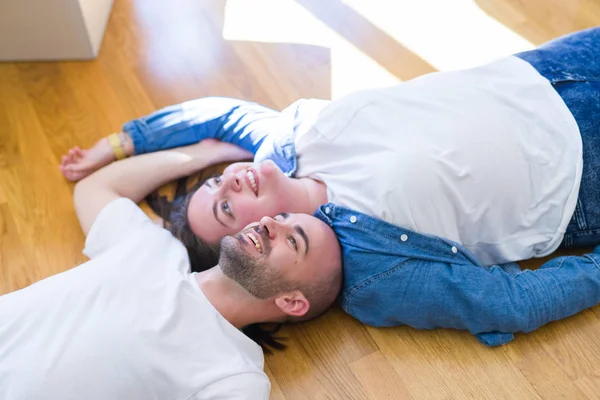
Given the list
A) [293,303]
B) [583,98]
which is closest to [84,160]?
[293,303]

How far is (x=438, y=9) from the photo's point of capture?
6.67 ft

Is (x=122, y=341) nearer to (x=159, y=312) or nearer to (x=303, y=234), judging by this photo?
(x=159, y=312)

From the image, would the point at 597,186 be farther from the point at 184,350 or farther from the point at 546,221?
the point at 184,350

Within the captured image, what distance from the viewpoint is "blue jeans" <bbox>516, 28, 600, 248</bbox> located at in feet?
4.49

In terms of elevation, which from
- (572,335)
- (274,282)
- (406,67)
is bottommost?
→ (572,335)

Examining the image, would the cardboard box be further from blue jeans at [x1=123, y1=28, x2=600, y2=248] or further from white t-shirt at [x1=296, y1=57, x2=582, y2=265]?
white t-shirt at [x1=296, y1=57, x2=582, y2=265]

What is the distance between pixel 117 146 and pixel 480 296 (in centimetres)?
92

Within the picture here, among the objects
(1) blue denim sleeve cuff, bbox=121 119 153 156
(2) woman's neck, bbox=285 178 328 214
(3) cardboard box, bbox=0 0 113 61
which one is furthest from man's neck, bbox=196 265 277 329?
(3) cardboard box, bbox=0 0 113 61

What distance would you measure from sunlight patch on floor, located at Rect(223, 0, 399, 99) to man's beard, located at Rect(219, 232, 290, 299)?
70cm

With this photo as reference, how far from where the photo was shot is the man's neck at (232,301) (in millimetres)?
1276

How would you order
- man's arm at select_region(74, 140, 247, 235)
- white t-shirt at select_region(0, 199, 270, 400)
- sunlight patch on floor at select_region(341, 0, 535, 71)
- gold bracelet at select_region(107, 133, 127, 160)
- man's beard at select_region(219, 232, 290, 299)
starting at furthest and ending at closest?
sunlight patch on floor at select_region(341, 0, 535, 71), gold bracelet at select_region(107, 133, 127, 160), man's arm at select_region(74, 140, 247, 235), man's beard at select_region(219, 232, 290, 299), white t-shirt at select_region(0, 199, 270, 400)

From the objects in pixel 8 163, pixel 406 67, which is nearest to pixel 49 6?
pixel 8 163

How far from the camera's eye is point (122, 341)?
45.4 inches

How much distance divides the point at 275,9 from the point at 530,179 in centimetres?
103
